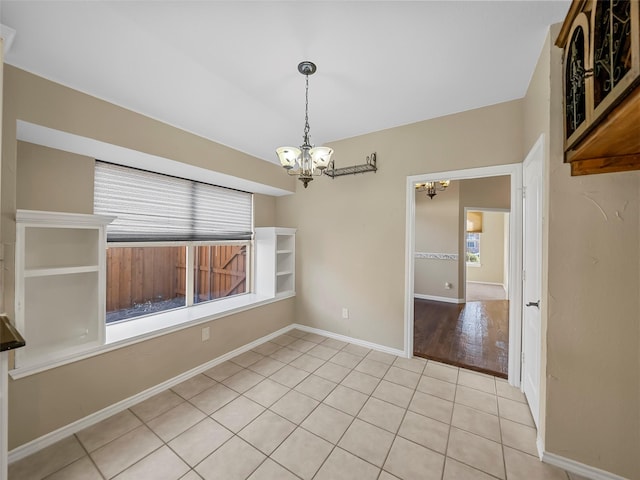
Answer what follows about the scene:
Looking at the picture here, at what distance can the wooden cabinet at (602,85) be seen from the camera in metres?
0.79

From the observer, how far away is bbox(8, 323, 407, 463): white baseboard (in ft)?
5.42

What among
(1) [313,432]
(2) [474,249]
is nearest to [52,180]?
(1) [313,432]

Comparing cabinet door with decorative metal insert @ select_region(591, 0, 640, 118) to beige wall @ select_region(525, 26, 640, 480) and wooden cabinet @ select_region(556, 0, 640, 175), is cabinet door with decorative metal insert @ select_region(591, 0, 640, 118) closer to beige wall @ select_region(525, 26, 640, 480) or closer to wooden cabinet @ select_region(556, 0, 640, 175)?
wooden cabinet @ select_region(556, 0, 640, 175)

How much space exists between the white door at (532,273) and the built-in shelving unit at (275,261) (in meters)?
2.77

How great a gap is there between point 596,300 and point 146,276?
150 inches

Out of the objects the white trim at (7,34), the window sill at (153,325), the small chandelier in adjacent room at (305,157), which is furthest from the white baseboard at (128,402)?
the white trim at (7,34)

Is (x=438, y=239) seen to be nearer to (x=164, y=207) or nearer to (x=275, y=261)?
(x=275, y=261)

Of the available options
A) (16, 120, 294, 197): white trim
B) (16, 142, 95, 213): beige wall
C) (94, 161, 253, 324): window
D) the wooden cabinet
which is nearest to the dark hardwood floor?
the wooden cabinet

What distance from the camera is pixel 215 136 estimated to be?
2.73 metres

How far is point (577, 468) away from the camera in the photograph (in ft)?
4.96

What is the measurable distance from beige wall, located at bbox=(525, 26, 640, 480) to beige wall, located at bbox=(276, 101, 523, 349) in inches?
36.4

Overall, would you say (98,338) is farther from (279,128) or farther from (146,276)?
(279,128)

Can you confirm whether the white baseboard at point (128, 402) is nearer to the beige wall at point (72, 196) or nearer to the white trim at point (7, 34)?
the beige wall at point (72, 196)

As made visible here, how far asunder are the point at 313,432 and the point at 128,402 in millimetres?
1587
